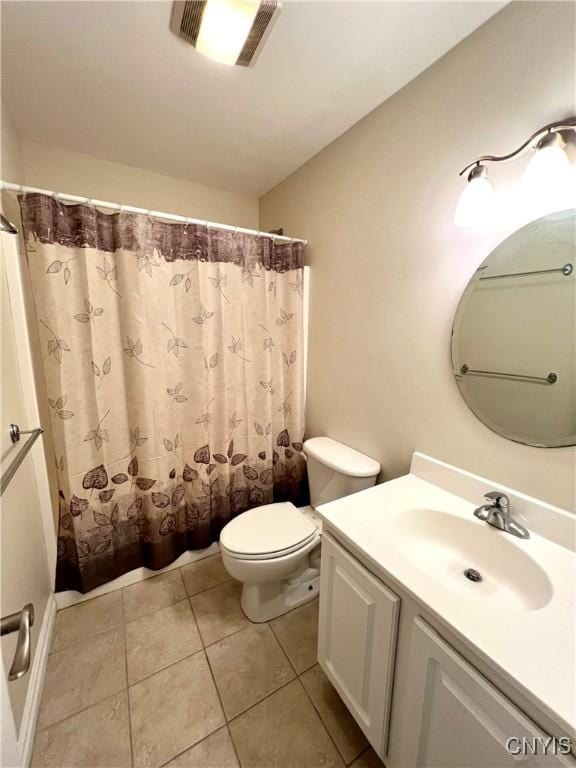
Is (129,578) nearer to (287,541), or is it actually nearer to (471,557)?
(287,541)

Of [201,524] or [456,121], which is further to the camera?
[201,524]

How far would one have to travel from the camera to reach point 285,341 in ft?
6.13

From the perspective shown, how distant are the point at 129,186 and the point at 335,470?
204 cm

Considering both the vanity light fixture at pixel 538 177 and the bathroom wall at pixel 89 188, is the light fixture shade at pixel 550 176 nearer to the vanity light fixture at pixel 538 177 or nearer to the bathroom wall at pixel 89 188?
the vanity light fixture at pixel 538 177

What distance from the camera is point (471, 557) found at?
994 millimetres

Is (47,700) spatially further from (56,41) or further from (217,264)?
(56,41)

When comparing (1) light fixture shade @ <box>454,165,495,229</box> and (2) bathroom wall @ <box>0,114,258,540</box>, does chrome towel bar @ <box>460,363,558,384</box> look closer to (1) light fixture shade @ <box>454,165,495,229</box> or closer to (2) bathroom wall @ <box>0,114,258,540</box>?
(1) light fixture shade @ <box>454,165,495,229</box>

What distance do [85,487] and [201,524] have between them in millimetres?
645

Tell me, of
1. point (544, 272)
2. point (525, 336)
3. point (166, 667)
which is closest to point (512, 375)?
point (525, 336)

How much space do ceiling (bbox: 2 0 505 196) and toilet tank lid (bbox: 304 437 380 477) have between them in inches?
62.3

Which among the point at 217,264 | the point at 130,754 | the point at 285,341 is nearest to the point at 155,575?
the point at 130,754

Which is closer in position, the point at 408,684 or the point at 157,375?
the point at 408,684

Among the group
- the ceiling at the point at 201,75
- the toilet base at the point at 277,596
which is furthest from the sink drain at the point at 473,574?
the ceiling at the point at 201,75

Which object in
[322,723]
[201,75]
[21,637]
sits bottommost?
[322,723]
